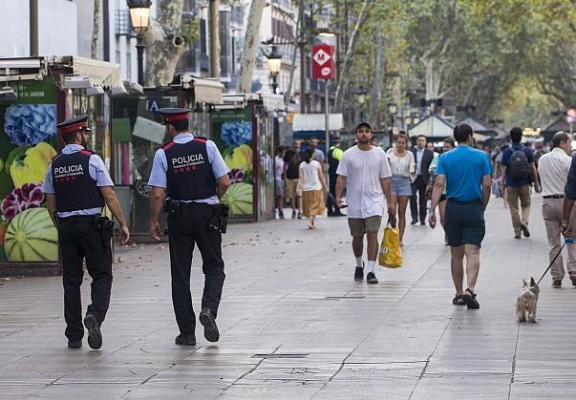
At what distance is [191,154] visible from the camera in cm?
1233

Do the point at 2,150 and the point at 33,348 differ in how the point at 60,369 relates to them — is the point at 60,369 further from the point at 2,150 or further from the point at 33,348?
the point at 2,150

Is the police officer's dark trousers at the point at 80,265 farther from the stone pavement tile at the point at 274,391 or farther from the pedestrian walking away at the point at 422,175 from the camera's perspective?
the pedestrian walking away at the point at 422,175

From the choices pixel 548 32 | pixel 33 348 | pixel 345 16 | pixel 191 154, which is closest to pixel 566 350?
pixel 191 154

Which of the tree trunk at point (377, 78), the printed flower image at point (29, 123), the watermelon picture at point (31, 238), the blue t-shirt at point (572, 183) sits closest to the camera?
the blue t-shirt at point (572, 183)

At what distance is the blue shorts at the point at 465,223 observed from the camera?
587 inches

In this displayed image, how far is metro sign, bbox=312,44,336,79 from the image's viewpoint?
42.8 m

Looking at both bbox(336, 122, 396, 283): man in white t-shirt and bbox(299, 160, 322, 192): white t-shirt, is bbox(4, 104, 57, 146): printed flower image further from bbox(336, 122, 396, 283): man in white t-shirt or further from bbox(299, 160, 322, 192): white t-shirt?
bbox(299, 160, 322, 192): white t-shirt

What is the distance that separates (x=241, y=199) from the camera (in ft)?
112

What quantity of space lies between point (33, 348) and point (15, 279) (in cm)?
715

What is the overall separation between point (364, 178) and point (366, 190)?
0.48 ft

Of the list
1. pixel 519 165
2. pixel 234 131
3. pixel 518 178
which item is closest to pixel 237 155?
pixel 234 131

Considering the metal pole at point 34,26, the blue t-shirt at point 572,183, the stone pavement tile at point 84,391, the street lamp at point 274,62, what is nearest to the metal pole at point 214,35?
the street lamp at point 274,62

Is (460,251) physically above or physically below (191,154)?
below

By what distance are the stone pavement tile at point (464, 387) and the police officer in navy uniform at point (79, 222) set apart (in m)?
3.05
